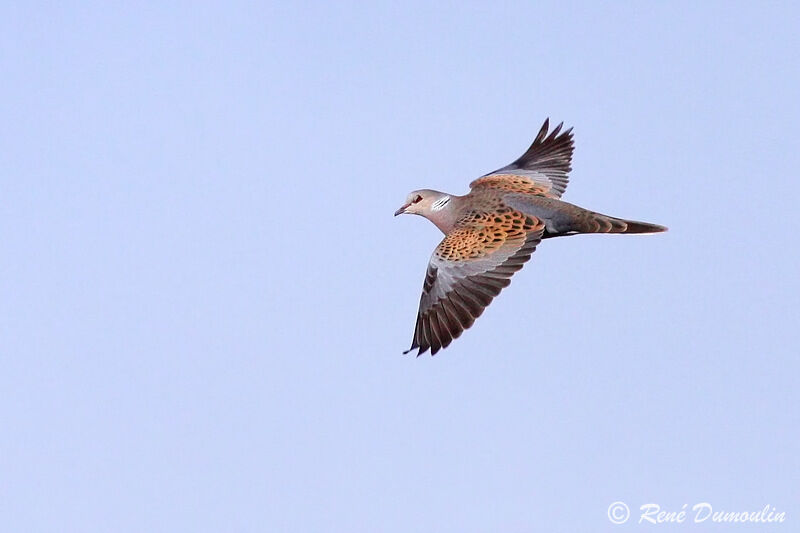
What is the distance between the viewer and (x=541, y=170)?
20.1 m

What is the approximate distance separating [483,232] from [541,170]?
3.69 metres

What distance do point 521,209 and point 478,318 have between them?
8.08 feet

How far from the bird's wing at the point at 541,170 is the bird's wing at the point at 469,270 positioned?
1815mm

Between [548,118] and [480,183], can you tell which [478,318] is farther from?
[548,118]

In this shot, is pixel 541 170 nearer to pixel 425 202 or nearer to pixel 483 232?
pixel 425 202

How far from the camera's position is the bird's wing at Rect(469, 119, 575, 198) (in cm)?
1897

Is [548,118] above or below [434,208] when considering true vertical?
above

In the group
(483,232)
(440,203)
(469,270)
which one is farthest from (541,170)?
(469,270)

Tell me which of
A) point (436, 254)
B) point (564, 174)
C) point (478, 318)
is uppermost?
point (564, 174)

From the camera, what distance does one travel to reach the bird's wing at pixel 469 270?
15.7 meters

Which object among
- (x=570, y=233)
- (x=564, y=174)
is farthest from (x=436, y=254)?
(x=564, y=174)

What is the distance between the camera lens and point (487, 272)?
52.6 feet

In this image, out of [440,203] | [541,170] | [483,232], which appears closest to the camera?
[483,232]

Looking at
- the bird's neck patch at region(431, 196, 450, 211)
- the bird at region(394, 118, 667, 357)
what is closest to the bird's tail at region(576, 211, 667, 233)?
the bird at region(394, 118, 667, 357)
